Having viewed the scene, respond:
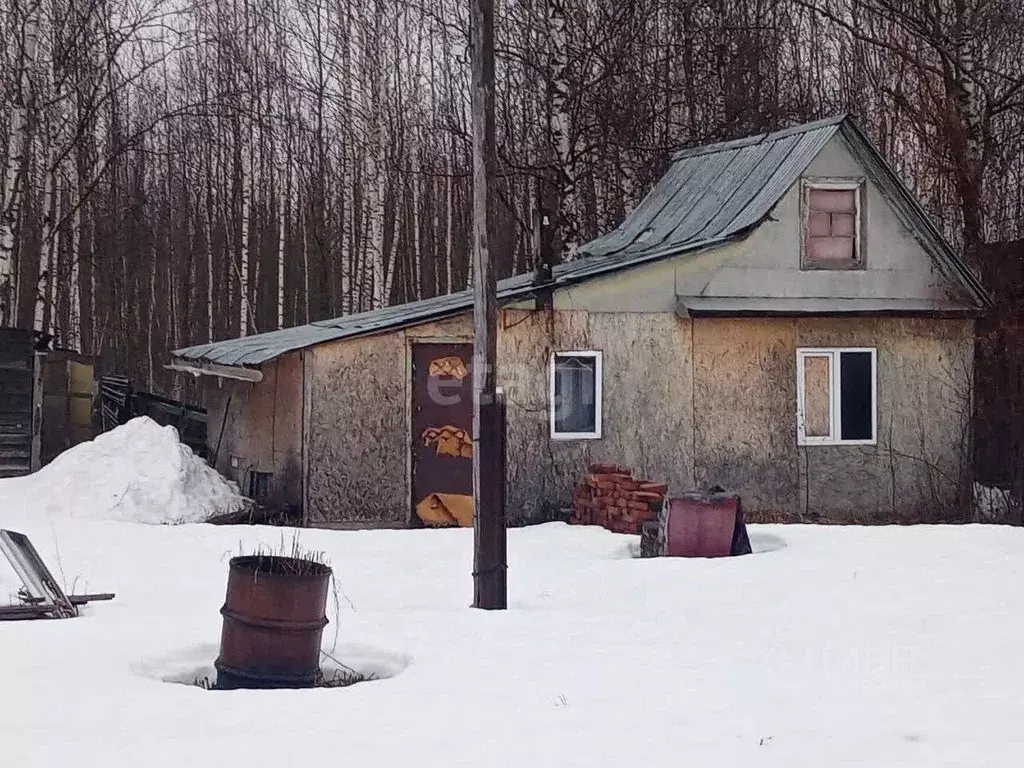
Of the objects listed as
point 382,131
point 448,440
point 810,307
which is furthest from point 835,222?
point 382,131

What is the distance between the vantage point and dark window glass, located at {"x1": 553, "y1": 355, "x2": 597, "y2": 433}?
1705 centimetres

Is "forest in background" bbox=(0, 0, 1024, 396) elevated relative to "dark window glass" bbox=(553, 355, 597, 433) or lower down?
elevated

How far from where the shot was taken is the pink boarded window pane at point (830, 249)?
57.6ft

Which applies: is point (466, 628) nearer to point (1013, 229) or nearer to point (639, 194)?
point (639, 194)

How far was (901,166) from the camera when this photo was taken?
3562 centimetres

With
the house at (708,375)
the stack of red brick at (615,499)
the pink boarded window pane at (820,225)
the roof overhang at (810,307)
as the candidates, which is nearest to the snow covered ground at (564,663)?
the stack of red brick at (615,499)

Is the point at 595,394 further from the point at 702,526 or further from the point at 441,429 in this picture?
the point at 702,526

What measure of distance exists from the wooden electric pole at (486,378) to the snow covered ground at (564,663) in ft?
1.24

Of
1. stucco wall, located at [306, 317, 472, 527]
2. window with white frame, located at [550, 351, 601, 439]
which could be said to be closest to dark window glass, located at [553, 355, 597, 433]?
window with white frame, located at [550, 351, 601, 439]

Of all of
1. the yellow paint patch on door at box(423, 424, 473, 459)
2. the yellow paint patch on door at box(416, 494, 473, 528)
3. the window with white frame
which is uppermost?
the window with white frame

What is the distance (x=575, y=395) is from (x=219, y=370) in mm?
4684

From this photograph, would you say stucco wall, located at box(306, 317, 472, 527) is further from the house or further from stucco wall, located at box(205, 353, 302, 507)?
stucco wall, located at box(205, 353, 302, 507)

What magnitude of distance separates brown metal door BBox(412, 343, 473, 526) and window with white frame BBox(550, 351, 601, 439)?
1.11 meters

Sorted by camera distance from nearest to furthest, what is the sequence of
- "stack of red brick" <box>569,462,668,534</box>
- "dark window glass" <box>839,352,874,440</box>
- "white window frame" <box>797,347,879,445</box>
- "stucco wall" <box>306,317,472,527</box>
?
"stack of red brick" <box>569,462,668,534</box>
"stucco wall" <box>306,317,472,527</box>
"white window frame" <box>797,347,879,445</box>
"dark window glass" <box>839,352,874,440</box>
